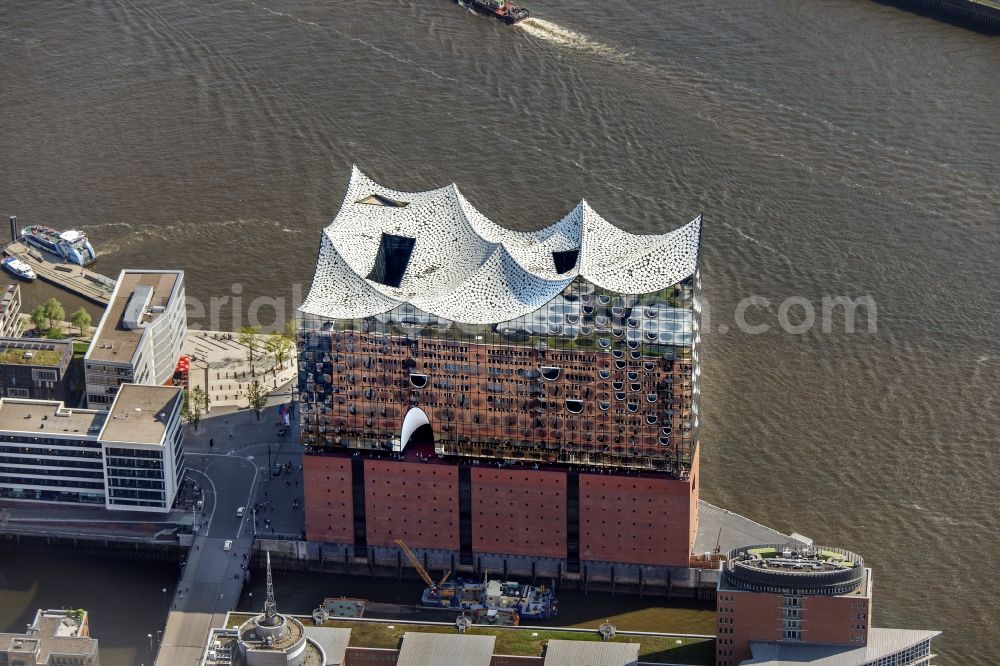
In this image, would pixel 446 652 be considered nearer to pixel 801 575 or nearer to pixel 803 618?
pixel 803 618

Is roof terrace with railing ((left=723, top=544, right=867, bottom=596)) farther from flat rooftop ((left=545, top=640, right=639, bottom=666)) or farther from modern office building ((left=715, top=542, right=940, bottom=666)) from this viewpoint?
flat rooftop ((left=545, top=640, right=639, bottom=666))

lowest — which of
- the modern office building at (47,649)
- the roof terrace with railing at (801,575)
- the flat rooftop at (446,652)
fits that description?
the flat rooftop at (446,652)

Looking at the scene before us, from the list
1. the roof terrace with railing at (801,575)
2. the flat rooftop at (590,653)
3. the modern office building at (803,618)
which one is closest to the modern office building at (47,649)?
the flat rooftop at (590,653)

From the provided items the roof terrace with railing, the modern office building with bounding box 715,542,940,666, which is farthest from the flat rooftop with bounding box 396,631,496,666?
the roof terrace with railing

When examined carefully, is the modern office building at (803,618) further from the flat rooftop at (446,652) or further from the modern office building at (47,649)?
the modern office building at (47,649)

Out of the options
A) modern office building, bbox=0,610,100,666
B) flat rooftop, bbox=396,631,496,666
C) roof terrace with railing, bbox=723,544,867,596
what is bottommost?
flat rooftop, bbox=396,631,496,666

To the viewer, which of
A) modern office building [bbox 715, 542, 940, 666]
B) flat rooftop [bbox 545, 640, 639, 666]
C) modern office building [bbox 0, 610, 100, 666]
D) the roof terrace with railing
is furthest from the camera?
the roof terrace with railing

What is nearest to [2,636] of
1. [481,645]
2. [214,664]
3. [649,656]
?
[214,664]

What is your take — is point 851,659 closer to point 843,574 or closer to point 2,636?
point 843,574

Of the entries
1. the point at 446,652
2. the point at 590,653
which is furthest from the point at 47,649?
the point at 590,653
